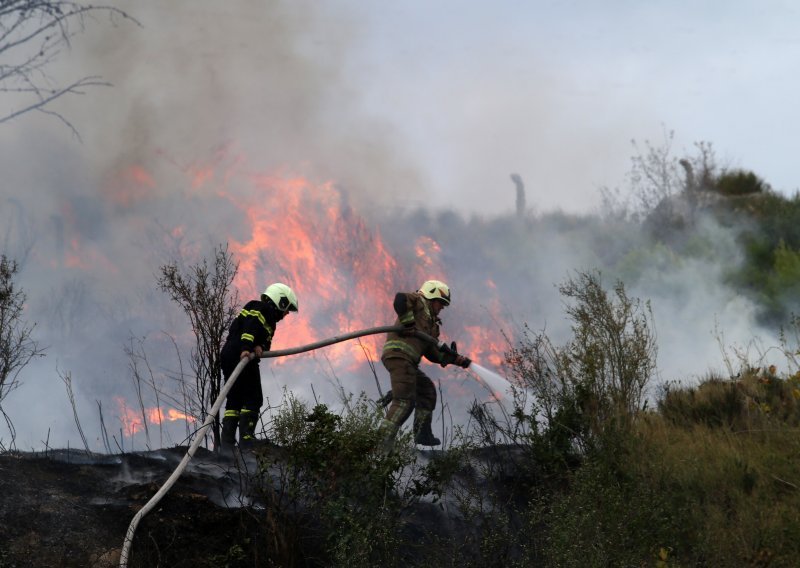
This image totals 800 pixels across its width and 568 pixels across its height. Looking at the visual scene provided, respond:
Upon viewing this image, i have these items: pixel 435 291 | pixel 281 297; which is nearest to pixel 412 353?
pixel 435 291

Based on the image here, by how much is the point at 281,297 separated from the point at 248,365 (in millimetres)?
705

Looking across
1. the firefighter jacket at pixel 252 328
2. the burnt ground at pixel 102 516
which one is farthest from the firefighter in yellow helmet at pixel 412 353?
the burnt ground at pixel 102 516

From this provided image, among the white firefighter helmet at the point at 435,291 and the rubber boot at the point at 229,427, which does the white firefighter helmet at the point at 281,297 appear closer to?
the rubber boot at the point at 229,427

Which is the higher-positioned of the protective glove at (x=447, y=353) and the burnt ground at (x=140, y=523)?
the protective glove at (x=447, y=353)

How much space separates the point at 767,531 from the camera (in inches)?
245

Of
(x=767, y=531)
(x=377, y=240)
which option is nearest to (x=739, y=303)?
(x=377, y=240)

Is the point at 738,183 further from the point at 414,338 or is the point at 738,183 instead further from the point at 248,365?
the point at 248,365

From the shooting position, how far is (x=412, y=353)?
28.2 ft

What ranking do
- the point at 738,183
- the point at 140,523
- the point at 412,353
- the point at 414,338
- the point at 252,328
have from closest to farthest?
the point at 140,523, the point at 252,328, the point at 412,353, the point at 414,338, the point at 738,183

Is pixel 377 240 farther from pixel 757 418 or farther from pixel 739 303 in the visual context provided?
pixel 757 418

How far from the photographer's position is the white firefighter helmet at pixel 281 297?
806 centimetres

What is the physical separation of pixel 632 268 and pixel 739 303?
96.6 inches

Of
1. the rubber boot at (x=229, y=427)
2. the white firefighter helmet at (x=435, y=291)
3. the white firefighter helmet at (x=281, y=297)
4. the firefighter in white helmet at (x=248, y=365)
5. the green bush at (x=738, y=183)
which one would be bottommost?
the rubber boot at (x=229, y=427)

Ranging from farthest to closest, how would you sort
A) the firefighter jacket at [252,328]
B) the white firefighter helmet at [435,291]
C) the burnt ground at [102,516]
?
the white firefighter helmet at [435,291] → the firefighter jacket at [252,328] → the burnt ground at [102,516]
